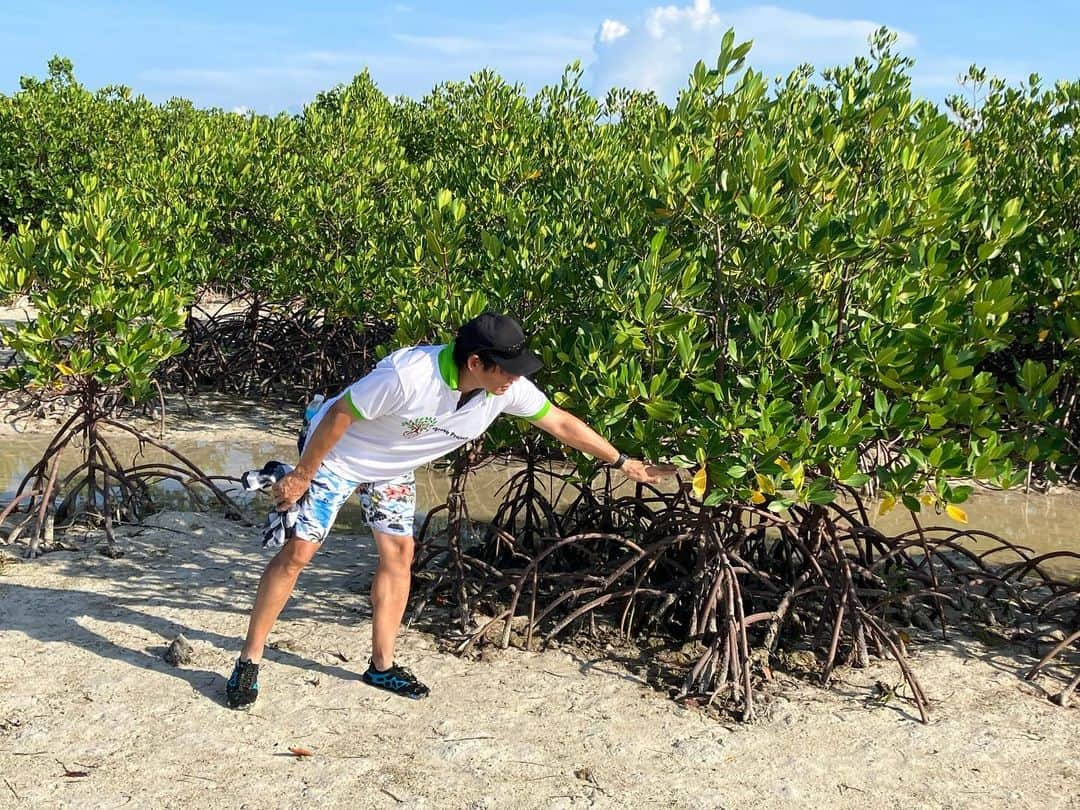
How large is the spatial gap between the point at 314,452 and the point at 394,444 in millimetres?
274

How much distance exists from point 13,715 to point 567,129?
7.57 meters

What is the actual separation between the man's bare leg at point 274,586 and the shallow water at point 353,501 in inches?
107

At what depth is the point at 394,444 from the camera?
361 centimetres

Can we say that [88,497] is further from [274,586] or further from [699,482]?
[699,482]

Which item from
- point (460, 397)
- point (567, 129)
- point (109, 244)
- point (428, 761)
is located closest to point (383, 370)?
point (460, 397)

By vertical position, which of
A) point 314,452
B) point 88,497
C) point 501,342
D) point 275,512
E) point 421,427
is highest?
point 501,342

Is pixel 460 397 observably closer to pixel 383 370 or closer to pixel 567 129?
pixel 383 370

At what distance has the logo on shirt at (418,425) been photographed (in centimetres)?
350

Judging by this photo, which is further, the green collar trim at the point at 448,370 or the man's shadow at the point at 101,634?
the man's shadow at the point at 101,634

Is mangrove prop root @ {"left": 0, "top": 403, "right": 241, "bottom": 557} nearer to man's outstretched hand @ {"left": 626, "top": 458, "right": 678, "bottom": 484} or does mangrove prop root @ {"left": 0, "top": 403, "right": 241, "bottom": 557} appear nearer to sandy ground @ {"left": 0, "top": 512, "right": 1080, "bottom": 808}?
sandy ground @ {"left": 0, "top": 512, "right": 1080, "bottom": 808}

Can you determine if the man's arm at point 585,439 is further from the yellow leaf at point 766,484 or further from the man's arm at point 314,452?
the man's arm at point 314,452

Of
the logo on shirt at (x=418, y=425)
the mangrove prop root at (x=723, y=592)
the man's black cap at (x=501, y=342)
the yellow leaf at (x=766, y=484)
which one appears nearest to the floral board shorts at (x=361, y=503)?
the logo on shirt at (x=418, y=425)

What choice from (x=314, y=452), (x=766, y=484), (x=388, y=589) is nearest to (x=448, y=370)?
(x=314, y=452)

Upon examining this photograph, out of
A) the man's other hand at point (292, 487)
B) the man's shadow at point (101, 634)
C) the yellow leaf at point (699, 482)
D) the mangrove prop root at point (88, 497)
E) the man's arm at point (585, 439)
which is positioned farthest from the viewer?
the mangrove prop root at point (88, 497)
